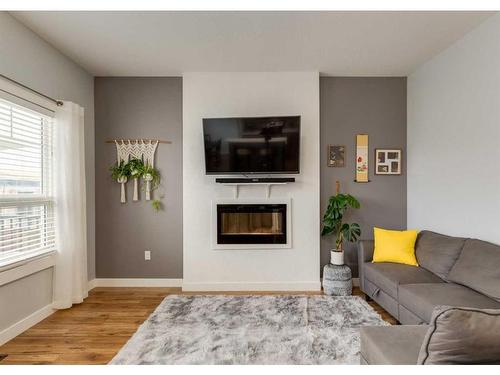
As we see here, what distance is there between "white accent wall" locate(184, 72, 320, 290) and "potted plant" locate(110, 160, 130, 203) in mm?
745

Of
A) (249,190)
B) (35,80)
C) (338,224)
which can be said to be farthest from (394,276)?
(35,80)

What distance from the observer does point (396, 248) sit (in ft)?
11.7

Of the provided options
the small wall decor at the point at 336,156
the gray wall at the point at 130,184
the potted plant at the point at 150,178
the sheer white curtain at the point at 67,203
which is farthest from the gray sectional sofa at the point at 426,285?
the sheer white curtain at the point at 67,203

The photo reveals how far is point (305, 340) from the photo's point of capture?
270cm

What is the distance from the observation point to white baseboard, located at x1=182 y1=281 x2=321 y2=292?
13.5 feet

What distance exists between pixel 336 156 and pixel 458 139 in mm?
1377

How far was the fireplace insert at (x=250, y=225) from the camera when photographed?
13.6ft

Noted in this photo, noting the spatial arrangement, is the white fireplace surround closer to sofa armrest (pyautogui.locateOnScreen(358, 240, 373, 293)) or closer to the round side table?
the round side table

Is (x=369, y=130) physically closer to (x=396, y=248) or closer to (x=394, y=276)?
(x=396, y=248)

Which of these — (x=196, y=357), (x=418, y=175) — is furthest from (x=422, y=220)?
(x=196, y=357)

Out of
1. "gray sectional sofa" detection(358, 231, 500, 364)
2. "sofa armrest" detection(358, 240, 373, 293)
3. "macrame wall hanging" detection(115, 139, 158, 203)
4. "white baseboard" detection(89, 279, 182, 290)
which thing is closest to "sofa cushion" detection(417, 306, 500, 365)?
"gray sectional sofa" detection(358, 231, 500, 364)

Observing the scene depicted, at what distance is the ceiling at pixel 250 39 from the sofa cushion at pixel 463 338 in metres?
2.44

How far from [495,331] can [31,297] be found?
3.55 metres

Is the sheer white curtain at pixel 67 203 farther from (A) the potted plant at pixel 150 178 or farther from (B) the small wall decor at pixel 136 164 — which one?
(A) the potted plant at pixel 150 178
